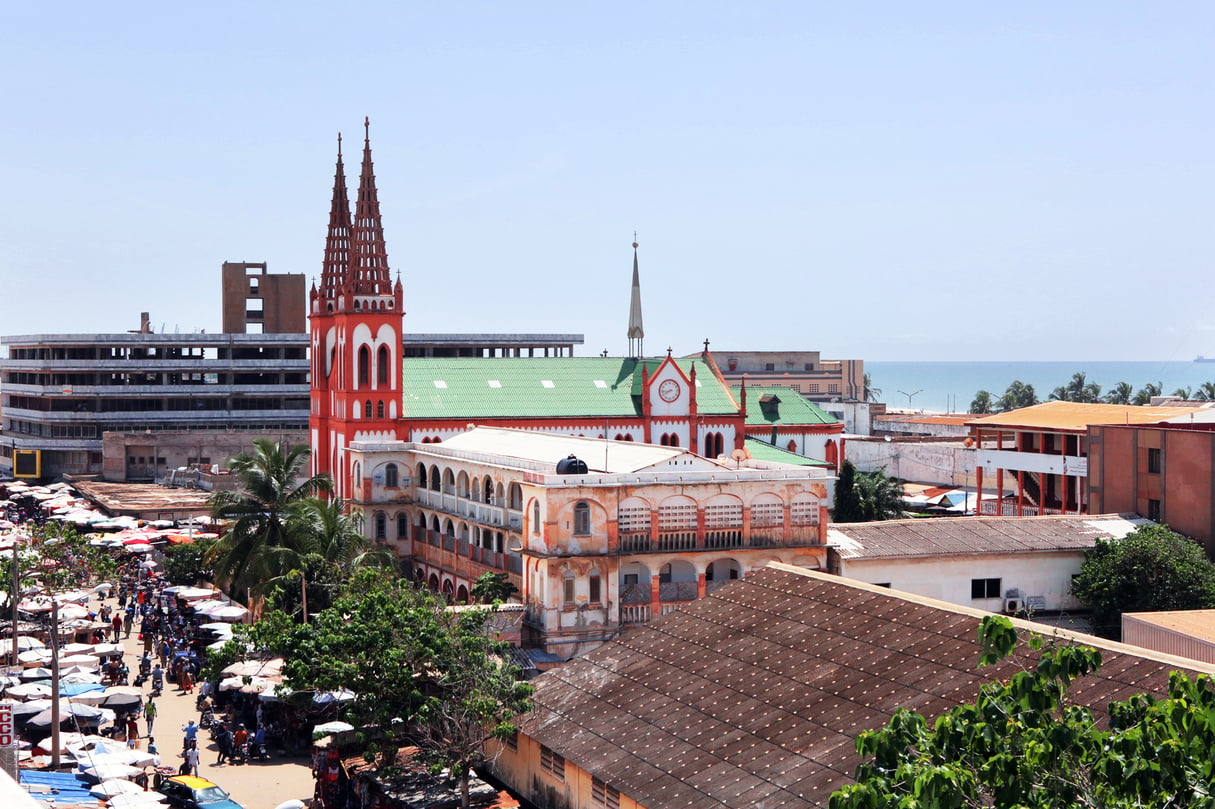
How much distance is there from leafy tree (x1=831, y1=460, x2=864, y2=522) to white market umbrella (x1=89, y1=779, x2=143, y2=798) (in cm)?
4284

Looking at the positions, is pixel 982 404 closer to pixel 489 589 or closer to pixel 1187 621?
pixel 489 589

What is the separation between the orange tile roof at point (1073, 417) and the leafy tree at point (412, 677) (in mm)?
32978

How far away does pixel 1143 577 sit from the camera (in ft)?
146

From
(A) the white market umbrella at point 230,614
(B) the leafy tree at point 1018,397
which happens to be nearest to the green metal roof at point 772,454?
(A) the white market umbrella at point 230,614

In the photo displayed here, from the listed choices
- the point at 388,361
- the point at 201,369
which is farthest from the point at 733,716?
the point at 201,369

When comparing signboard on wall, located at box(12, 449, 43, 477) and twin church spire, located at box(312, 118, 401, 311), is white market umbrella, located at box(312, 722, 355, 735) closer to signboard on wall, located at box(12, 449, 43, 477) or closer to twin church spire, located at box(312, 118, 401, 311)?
twin church spire, located at box(312, 118, 401, 311)

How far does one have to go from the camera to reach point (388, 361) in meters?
67.2

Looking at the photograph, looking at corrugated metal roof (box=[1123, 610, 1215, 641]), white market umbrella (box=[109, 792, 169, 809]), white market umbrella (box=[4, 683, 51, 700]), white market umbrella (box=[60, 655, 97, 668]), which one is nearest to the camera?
white market umbrella (box=[109, 792, 169, 809])

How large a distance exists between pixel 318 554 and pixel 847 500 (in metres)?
30.4

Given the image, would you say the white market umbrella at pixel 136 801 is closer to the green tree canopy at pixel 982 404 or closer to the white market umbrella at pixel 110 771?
the white market umbrella at pixel 110 771

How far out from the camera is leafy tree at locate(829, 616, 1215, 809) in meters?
13.1

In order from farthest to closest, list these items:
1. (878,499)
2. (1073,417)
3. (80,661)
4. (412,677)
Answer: (878,499) → (1073,417) → (80,661) → (412,677)

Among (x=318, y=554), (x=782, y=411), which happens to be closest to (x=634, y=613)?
(x=318, y=554)

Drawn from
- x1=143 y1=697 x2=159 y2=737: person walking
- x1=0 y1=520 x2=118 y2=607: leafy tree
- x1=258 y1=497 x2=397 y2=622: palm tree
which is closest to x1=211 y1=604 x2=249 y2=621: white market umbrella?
x1=258 y1=497 x2=397 y2=622: palm tree
